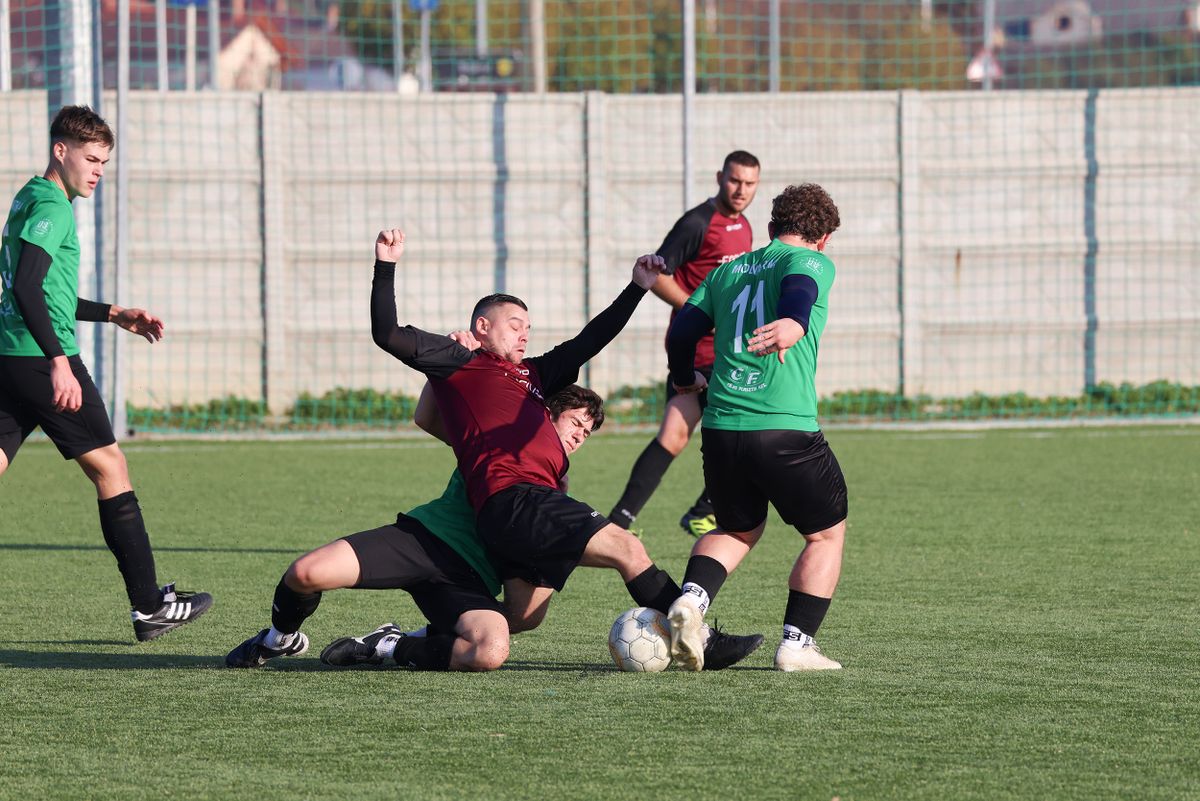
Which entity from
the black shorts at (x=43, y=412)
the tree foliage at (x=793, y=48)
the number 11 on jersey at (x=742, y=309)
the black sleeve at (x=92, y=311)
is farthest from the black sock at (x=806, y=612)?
the tree foliage at (x=793, y=48)

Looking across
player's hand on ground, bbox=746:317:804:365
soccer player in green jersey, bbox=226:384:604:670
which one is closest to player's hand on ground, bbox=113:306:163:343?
soccer player in green jersey, bbox=226:384:604:670

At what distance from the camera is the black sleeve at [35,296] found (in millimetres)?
5629

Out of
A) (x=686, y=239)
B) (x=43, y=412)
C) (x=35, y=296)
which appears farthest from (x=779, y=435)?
(x=686, y=239)

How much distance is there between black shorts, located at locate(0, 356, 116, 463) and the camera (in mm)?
5938

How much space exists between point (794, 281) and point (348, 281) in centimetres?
1028

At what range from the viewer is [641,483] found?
8273 millimetres

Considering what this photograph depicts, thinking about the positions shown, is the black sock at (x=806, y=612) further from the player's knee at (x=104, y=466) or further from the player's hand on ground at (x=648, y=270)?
the player's knee at (x=104, y=466)

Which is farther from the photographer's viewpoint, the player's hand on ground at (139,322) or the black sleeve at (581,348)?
the player's hand on ground at (139,322)

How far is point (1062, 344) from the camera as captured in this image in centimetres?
1565

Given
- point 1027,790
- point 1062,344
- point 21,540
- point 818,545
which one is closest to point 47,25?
point 21,540

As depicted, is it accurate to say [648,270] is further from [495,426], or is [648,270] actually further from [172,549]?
[172,549]

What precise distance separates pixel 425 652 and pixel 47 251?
75.3 inches

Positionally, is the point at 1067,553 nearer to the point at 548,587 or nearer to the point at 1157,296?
the point at 548,587

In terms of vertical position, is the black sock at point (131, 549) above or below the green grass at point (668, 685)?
above
